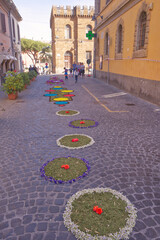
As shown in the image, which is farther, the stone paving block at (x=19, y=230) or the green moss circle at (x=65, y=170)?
the green moss circle at (x=65, y=170)

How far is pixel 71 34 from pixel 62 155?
140ft

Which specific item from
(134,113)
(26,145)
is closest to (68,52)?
(134,113)

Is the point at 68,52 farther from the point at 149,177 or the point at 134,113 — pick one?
the point at 149,177

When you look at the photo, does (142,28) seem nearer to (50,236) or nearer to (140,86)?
(140,86)

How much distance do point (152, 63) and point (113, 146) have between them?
7.21 meters

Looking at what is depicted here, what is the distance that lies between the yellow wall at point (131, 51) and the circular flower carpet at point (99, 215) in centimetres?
841

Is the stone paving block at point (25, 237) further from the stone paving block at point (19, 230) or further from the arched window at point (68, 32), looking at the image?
the arched window at point (68, 32)

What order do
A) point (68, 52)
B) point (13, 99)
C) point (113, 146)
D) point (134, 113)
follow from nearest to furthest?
point (113, 146) → point (134, 113) → point (13, 99) → point (68, 52)

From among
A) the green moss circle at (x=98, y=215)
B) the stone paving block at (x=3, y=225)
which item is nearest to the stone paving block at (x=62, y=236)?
the green moss circle at (x=98, y=215)

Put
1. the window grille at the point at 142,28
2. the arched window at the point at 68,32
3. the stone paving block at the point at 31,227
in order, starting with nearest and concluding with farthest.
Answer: the stone paving block at the point at 31,227
the window grille at the point at 142,28
the arched window at the point at 68,32

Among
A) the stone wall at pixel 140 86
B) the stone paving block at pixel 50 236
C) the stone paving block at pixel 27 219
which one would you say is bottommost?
the stone paving block at pixel 50 236

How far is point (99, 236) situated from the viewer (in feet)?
8.34

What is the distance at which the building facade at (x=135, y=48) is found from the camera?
402 inches

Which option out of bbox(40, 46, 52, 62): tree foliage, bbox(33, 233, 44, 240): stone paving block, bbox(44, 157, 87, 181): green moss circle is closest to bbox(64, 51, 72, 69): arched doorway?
bbox(40, 46, 52, 62): tree foliage
